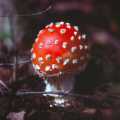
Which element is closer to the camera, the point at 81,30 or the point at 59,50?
the point at 59,50

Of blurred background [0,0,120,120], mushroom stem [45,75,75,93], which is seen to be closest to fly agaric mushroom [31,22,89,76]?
mushroom stem [45,75,75,93]

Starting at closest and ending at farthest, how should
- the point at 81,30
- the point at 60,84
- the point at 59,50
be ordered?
the point at 59,50, the point at 60,84, the point at 81,30

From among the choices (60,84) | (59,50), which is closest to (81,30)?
(60,84)

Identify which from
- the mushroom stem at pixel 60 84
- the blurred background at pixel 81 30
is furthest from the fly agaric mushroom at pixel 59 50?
the blurred background at pixel 81 30

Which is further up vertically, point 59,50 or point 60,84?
point 59,50

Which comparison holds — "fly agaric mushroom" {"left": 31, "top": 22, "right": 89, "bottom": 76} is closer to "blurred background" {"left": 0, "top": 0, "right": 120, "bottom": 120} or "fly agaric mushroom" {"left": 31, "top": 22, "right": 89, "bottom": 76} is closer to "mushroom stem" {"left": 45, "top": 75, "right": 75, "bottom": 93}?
"mushroom stem" {"left": 45, "top": 75, "right": 75, "bottom": 93}

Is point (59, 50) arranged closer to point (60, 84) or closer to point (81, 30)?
point (60, 84)
